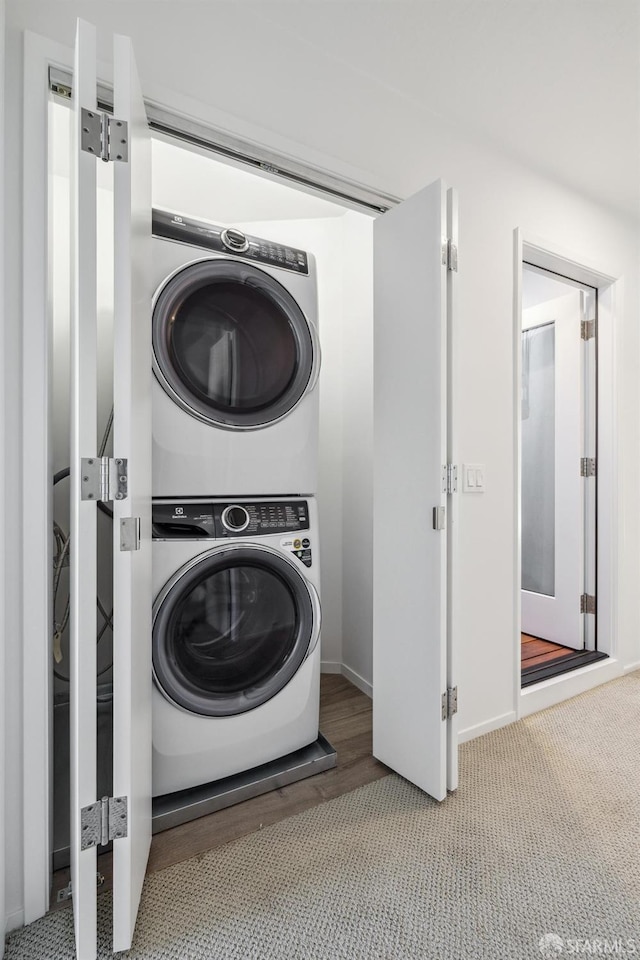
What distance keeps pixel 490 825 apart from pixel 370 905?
1.61 feet

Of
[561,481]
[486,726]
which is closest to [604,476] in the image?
[561,481]

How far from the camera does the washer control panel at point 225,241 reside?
152cm

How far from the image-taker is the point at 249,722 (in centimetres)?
161

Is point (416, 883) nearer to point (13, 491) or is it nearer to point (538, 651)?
point (13, 491)

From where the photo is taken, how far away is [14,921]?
1.15 meters

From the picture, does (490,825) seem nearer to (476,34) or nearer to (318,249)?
(476,34)

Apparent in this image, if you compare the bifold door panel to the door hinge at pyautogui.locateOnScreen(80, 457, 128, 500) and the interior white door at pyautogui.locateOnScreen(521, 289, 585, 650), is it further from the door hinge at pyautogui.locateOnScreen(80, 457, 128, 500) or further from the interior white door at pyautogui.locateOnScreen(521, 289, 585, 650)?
the interior white door at pyautogui.locateOnScreen(521, 289, 585, 650)

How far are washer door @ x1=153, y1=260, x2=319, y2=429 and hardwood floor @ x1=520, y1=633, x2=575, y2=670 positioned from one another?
6.56 ft

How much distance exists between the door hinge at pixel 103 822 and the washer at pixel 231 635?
16.3 inches

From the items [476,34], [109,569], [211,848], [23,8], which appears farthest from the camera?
[109,569]

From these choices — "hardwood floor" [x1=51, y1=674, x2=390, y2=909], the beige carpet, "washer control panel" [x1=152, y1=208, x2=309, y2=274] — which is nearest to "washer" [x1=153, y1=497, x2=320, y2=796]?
"hardwood floor" [x1=51, y1=674, x2=390, y2=909]

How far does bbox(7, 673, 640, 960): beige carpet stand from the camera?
43.0 inches

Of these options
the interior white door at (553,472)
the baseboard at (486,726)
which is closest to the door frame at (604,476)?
the interior white door at (553,472)

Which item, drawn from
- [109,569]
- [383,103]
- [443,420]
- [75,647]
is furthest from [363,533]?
[383,103]
